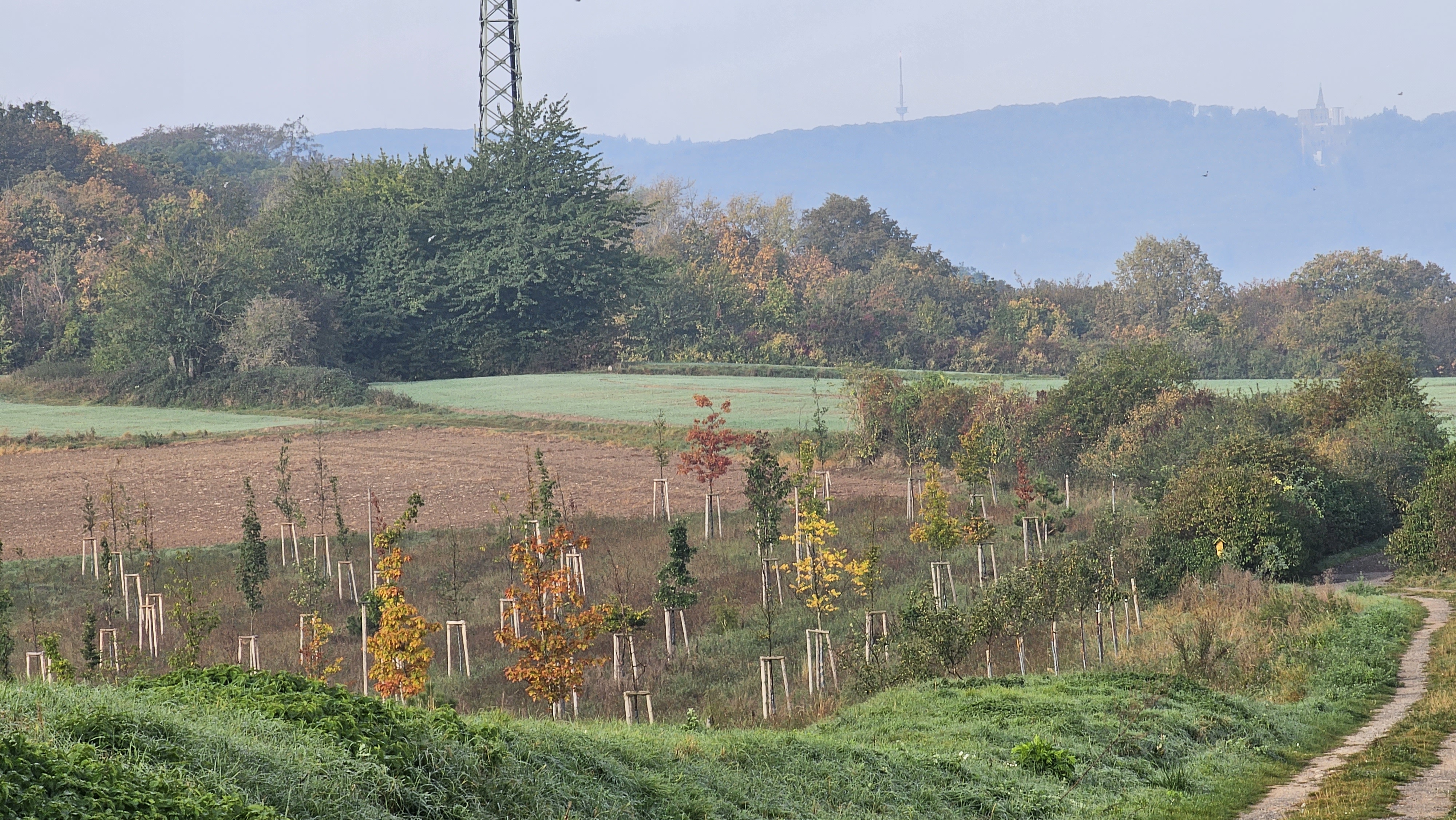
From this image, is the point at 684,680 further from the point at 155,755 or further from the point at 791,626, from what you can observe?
the point at 155,755

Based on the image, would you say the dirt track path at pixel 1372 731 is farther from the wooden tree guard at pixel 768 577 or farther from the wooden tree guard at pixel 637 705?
the wooden tree guard at pixel 768 577

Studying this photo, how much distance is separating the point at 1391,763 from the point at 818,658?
23.1 ft

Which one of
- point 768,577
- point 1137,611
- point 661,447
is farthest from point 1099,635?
point 661,447

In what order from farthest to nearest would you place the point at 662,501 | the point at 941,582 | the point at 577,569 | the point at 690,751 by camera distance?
1. the point at 662,501
2. the point at 941,582
3. the point at 577,569
4. the point at 690,751

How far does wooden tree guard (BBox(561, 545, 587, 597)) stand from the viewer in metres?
19.8

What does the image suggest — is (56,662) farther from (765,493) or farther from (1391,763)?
(1391,763)

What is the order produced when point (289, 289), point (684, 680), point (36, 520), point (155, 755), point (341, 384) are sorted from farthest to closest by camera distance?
1. point (289, 289)
2. point (341, 384)
3. point (36, 520)
4. point (684, 680)
5. point (155, 755)

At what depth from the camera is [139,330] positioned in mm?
58469

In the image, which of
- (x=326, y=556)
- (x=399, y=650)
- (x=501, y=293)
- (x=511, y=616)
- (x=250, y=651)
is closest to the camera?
(x=399, y=650)

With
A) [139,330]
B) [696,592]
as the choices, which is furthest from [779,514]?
[139,330]

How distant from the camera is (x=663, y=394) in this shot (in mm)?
60562

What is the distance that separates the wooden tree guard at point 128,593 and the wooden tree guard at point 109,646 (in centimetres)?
59

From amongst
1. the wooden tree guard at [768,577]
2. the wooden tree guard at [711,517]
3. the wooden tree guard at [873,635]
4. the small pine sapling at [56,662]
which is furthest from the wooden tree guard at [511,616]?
the wooden tree guard at [711,517]

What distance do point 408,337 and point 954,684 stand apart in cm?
5768
